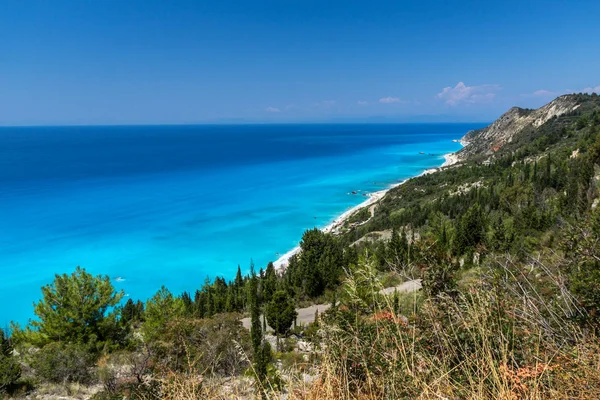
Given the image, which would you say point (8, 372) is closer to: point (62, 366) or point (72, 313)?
point (62, 366)

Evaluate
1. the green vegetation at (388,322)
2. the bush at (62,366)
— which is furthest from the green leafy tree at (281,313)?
the bush at (62,366)

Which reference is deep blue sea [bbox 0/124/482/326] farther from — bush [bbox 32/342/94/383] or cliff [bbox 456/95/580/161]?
bush [bbox 32/342/94/383]

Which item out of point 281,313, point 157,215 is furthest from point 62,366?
point 157,215

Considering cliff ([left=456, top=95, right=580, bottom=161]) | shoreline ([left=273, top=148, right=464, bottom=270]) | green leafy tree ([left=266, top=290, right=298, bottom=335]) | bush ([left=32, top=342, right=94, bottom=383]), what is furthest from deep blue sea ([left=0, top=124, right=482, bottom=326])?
bush ([left=32, top=342, right=94, bottom=383])

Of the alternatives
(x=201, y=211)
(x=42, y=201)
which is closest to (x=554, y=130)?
(x=201, y=211)

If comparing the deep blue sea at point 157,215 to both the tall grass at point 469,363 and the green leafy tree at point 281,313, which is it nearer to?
the green leafy tree at point 281,313

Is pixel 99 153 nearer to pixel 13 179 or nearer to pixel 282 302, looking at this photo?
pixel 13 179

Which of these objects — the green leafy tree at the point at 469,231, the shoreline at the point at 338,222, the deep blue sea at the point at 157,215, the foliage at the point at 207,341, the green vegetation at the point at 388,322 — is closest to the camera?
the green vegetation at the point at 388,322
